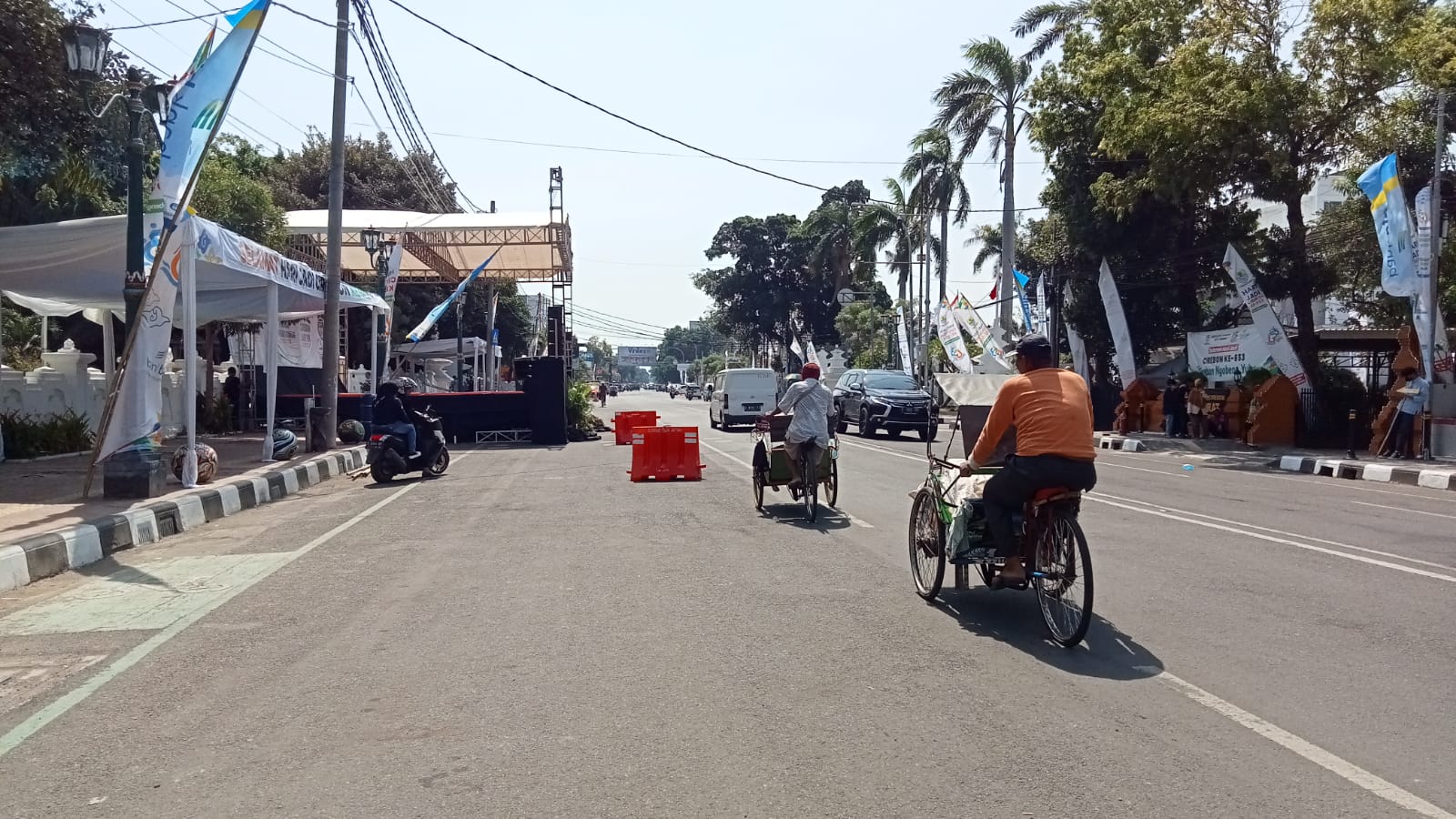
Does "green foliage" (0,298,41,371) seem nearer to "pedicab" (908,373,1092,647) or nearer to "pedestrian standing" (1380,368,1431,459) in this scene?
"pedicab" (908,373,1092,647)

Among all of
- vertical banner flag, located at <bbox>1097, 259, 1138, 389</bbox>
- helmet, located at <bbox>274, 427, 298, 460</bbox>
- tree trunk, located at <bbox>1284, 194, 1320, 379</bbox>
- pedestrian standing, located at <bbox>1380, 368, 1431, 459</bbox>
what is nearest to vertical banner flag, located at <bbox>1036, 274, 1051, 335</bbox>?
vertical banner flag, located at <bbox>1097, 259, 1138, 389</bbox>

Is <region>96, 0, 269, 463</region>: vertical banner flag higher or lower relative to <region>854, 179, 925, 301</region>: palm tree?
lower

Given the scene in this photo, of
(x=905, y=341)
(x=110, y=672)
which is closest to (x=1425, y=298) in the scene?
(x=110, y=672)

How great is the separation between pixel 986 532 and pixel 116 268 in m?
14.4

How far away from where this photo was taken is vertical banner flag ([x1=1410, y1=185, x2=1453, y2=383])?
20188 mm

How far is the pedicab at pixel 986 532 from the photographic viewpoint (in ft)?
20.0

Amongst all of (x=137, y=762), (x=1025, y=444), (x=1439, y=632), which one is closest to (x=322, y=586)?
(x=137, y=762)

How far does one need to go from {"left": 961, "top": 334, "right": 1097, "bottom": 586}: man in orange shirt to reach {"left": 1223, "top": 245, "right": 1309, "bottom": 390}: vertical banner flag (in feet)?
67.2

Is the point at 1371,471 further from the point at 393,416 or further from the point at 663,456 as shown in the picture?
the point at 393,416

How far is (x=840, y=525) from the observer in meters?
11.1

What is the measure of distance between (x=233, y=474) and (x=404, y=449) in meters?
2.43

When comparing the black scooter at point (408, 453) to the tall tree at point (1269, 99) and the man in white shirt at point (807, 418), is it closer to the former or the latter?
the man in white shirt at point (807, 418)

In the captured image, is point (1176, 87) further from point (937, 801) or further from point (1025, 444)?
point (937, 801)

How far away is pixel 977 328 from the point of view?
33.6m
